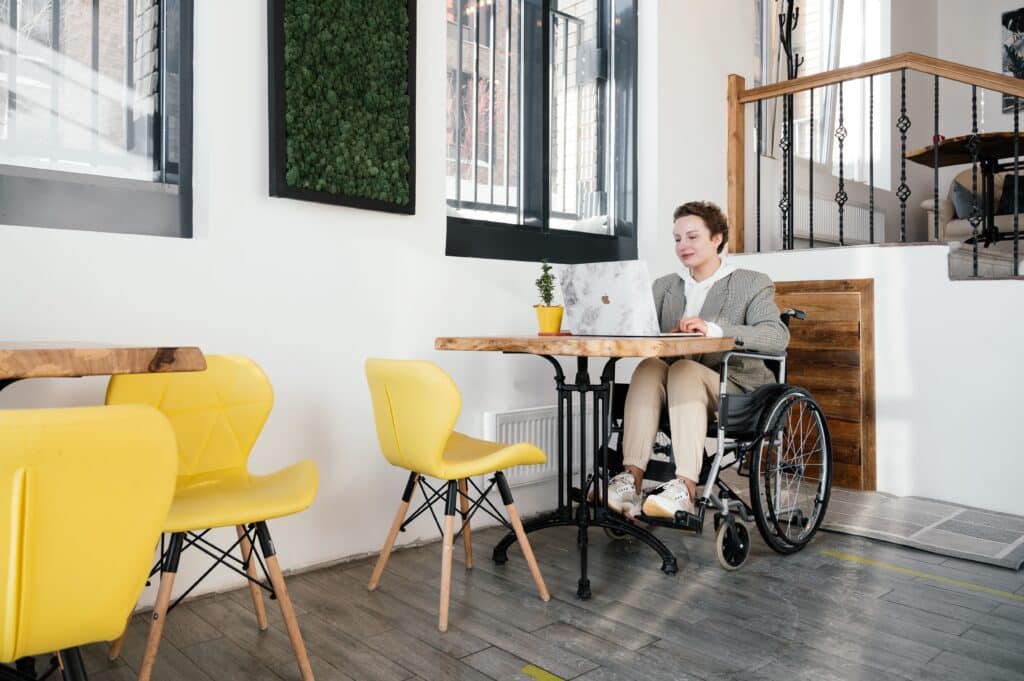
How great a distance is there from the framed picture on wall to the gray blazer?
5.42m

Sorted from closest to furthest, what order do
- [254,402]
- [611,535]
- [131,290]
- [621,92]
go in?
1. [254,402]
2. [131,290]
3. [611,535]
4. [621,92]

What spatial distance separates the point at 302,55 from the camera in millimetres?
2502

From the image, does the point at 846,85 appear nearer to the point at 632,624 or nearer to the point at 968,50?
the point at 968,50

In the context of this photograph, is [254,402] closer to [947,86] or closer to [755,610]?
[755,610]

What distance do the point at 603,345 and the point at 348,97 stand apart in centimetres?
130

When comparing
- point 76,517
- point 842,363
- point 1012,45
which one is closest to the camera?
point 76,517

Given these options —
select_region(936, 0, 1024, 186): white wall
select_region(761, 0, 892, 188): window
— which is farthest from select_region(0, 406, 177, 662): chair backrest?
select_region(936, 0, 1024, 186): white wall

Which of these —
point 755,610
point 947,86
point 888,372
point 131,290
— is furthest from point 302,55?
point 947,86

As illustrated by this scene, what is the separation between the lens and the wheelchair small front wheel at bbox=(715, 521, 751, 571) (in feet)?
8.16

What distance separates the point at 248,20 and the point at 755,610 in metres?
2.37

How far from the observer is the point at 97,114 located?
227 cm

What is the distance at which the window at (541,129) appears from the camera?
3.31 m

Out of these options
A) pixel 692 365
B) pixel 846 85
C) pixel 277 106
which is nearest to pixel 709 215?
pixel 692 365

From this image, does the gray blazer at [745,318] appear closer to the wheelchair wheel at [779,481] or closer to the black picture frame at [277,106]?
the wheelchair wheel at [779,481]
